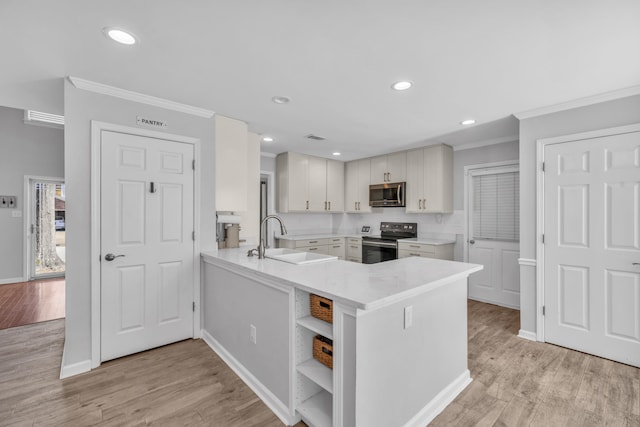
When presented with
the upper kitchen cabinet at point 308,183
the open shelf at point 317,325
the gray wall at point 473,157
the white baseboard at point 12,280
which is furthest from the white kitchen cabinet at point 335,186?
the white baseboard at point 12,280

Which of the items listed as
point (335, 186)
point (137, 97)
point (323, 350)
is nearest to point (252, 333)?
point (323, 350)

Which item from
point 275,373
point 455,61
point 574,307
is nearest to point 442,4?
point 455,61

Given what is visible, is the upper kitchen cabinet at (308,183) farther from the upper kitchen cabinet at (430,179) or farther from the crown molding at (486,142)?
the crown molding at (486,142)

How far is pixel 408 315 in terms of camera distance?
1.71 m

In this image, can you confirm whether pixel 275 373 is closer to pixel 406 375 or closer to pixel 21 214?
pixel 406 375

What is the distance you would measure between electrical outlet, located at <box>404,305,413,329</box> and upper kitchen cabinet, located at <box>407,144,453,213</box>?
3.12m

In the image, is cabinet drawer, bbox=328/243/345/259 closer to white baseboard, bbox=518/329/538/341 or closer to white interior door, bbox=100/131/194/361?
white interior door, bbox=100/131/194/361

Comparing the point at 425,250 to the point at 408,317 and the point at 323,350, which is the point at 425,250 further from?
the point at 323,350

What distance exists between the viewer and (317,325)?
1721mm

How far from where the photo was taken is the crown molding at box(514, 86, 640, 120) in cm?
249

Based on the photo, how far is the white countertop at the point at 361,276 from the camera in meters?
1.52

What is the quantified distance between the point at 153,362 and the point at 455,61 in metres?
3.37

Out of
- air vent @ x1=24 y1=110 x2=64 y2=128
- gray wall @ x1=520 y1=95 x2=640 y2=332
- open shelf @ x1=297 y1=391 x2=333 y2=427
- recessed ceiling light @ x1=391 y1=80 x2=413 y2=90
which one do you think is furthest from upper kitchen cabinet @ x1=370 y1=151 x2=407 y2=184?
air vent @ x1=24 y1=110 x2=64 y2=128

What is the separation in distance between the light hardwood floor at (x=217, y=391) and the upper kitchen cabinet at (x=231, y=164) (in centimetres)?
148
